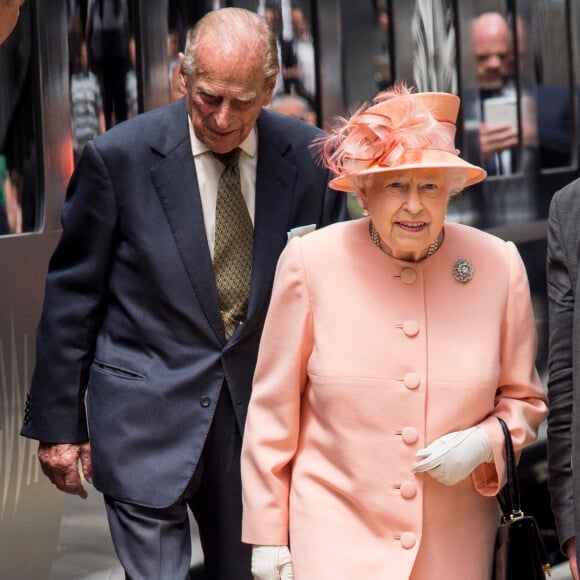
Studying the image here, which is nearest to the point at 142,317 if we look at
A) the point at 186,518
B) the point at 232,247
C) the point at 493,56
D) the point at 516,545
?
the point at 232,247

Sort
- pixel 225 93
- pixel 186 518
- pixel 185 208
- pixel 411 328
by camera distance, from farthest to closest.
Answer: pixel 186 518, pixel 185 208, pixel 225 93, pixel 411 328

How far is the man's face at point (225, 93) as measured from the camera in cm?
336

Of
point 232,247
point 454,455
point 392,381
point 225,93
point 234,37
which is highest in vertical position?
point 234,37

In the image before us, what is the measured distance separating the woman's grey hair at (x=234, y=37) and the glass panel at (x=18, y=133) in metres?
0.43

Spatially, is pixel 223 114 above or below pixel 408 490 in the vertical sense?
above

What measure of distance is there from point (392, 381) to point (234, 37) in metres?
0.92

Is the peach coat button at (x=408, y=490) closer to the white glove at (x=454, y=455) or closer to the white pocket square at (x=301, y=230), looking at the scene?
the white glove at (x=454, y=455)

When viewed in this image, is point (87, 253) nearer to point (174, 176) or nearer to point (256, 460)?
point (174, 176)

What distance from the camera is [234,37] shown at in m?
3.41

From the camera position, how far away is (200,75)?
338 centimetres

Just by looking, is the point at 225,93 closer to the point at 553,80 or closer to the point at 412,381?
the point at 412,381

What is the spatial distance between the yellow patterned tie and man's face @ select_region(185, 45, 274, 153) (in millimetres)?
119

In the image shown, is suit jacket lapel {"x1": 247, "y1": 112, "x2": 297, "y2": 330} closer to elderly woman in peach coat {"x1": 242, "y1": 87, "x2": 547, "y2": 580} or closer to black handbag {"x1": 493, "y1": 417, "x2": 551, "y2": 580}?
elderly woman in peach coat {"x1": 242, "y1": 87, "x2": 547, "y2": 580}

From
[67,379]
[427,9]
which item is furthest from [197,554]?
[427,9]
